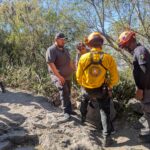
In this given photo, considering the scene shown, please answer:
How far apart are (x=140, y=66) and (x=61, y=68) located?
204cm

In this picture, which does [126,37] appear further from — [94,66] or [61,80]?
[61,80]

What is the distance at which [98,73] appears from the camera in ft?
21.1

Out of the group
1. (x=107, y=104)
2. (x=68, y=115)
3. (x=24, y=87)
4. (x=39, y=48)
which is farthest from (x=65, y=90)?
(x=39, y=48)

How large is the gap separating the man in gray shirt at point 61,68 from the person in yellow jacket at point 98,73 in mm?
770

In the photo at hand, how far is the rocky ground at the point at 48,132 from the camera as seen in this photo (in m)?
6.38

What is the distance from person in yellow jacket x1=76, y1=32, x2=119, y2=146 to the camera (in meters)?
6.42

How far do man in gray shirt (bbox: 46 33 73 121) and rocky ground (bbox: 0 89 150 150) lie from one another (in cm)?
41

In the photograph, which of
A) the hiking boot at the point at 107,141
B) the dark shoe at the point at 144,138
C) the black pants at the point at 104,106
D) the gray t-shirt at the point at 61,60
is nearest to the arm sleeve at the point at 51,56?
the gray t-shirt at the point at 61,60

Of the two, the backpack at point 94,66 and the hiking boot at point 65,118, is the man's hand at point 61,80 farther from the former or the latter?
the backpack at point 94,66

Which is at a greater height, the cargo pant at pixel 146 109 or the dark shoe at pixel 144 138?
the cargo pant at pixel 146 109

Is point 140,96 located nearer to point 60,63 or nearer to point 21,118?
point 60,63

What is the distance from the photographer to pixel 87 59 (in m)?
6.42

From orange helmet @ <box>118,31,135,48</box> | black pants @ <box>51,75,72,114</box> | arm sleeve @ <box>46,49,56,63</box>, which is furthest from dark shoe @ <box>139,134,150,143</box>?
arm sleeve @ <box>46,49,56,63</box>

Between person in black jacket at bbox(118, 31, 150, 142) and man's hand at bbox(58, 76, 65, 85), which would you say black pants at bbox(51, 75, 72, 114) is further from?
person in black jacket at bbox(118, 31, 150, 142)
